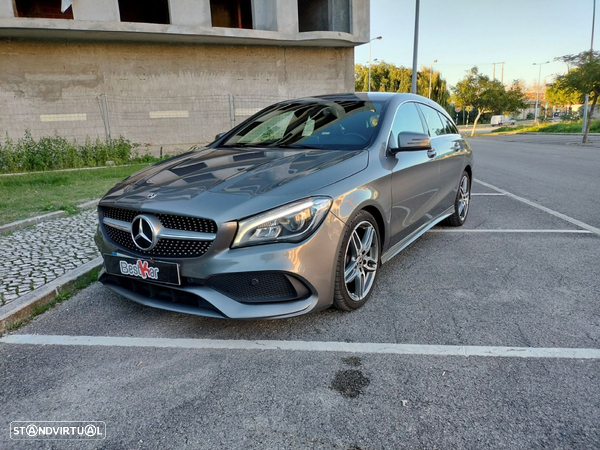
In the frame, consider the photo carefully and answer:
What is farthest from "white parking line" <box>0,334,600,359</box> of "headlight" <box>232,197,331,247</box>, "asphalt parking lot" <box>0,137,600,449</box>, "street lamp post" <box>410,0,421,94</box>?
"street lamp post" <box>410,0,421,94</box>

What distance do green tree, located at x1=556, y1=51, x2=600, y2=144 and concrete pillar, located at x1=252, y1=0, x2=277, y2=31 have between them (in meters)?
15.5

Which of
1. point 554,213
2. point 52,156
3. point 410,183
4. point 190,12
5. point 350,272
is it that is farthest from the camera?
point 190,12

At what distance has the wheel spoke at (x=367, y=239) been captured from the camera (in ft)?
10.7

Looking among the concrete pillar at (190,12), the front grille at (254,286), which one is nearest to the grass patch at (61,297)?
the front grille at (254,286)

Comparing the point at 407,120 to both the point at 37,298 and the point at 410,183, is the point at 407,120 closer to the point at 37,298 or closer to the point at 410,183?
the point at 410,183

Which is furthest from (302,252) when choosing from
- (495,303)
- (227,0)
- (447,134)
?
(227,0)

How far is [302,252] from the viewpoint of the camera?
2.62 meters

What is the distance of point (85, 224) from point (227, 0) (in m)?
19.0

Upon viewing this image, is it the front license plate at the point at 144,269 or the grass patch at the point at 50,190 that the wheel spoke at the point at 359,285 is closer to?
the front license plate at the point at 144,269

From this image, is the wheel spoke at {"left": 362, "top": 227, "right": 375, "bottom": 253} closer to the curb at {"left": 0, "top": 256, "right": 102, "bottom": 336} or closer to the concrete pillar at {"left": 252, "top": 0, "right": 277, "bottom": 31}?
the curb at {"left": 0, "top": 256, "right": 102, "bottom": 336}

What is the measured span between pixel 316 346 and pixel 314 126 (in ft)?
6.81

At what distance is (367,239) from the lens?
3.28 m

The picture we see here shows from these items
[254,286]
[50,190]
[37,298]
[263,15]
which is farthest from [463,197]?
[263,15]

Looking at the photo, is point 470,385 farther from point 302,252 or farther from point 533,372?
point 302,252
